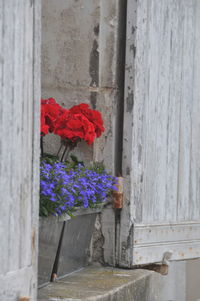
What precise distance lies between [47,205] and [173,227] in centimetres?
107

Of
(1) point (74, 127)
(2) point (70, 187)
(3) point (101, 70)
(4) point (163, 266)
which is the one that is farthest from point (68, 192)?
(4) point (163, 266)

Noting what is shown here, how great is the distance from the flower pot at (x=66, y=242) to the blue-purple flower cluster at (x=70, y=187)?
0.05 metres

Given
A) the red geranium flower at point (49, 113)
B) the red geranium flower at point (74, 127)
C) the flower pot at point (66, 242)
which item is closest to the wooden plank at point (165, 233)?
the flower pot at point (66, 242)

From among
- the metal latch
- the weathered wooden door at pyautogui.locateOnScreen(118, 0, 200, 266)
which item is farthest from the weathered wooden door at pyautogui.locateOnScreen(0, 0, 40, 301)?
the metal latch

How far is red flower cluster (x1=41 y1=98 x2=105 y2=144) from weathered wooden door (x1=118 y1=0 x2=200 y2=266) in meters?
0.20

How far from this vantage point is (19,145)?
224 centimetres

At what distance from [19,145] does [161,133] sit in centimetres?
134

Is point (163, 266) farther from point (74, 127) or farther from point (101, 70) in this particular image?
point (101, 70)

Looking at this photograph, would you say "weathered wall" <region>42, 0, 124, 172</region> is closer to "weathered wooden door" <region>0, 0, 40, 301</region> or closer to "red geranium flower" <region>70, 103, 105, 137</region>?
"red geranium flower" <region>70, 103, 105, 137</region>

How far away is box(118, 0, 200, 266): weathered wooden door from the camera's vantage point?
327 centimetres

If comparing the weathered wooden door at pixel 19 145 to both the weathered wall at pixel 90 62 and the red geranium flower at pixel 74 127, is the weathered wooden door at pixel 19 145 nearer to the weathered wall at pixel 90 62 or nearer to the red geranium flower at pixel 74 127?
the red geranium flower at pixel 74 127

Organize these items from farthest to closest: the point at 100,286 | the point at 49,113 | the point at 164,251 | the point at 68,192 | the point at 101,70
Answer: the point at 164,251, the point at 101,70, the point at 49,113, the point at 100,286, the point at 68,192

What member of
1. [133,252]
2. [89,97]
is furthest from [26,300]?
[89,97]

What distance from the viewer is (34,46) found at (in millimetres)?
2309
